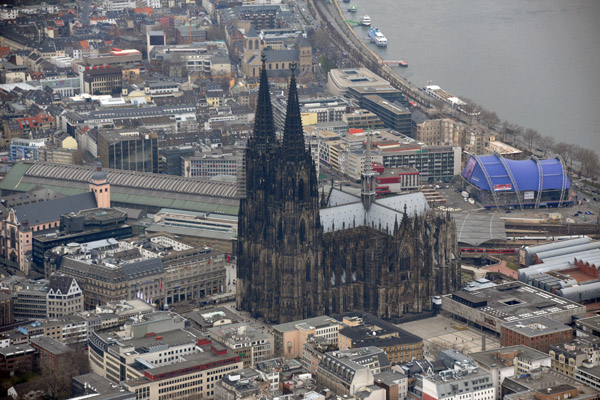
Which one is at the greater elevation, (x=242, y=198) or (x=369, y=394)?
(x=242, y=198)

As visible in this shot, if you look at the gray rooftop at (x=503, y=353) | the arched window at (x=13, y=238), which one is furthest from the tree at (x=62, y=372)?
the gray rooftop at (x=503, y=353)

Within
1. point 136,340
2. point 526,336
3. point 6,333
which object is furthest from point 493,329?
point 6,333

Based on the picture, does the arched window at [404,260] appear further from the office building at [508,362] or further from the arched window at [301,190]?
the office building at [508,362]

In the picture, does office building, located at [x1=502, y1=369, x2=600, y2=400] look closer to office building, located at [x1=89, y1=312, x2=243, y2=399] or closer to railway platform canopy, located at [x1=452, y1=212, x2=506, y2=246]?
office building, located at [x1=89, y1=312, x2=243, y2=399]

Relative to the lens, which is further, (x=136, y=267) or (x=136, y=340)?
(x=136, y=267)

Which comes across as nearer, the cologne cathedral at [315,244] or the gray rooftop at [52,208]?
the cologne cathedral at [315,244]

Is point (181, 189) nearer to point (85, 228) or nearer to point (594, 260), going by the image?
point (85, 228)

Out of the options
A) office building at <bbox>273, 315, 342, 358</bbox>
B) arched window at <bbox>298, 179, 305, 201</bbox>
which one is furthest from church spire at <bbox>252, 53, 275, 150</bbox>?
office building at <bbox>273, 315, 342, 358</bbox>
